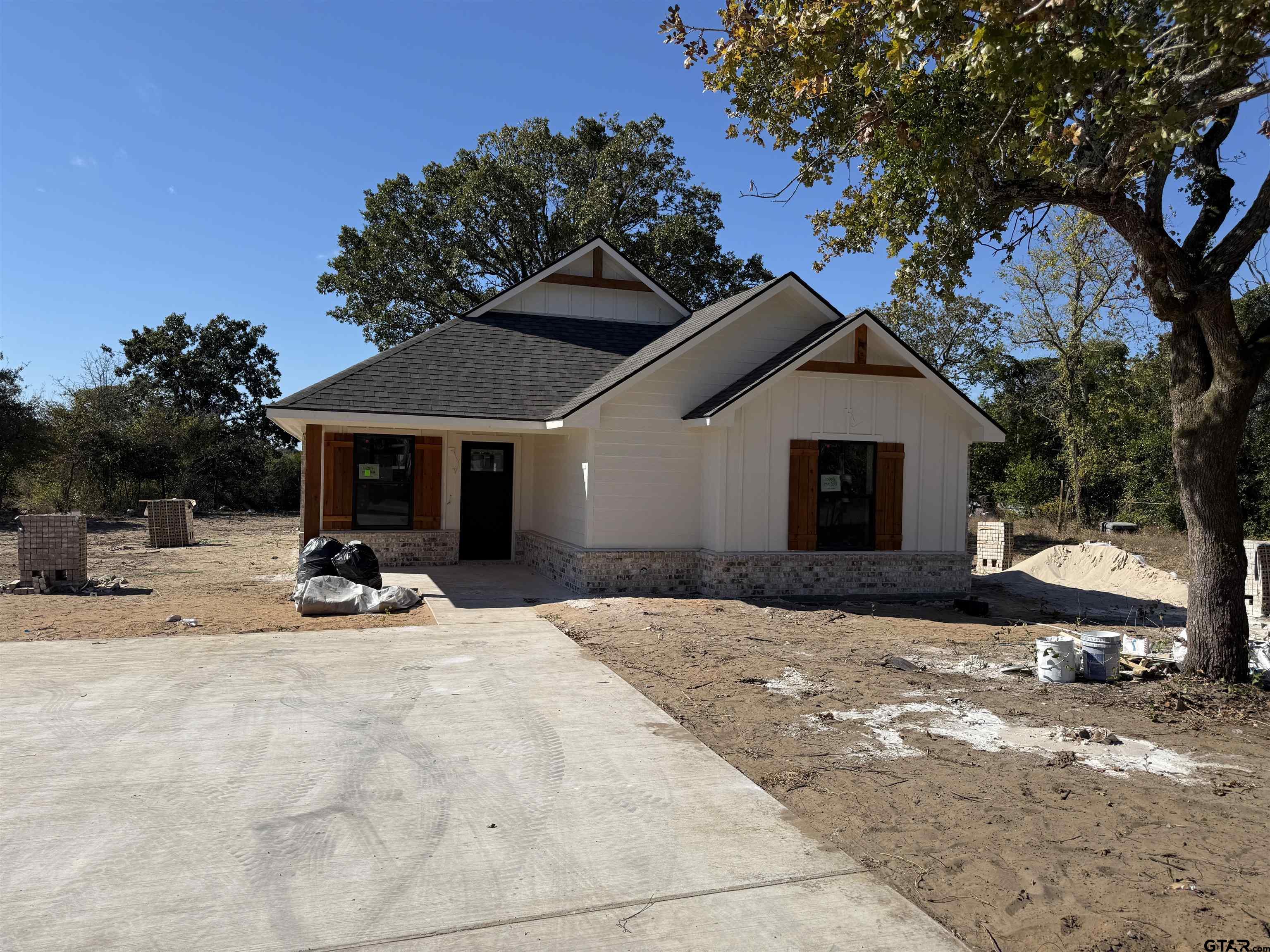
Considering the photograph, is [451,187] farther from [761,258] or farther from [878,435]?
[878,435]

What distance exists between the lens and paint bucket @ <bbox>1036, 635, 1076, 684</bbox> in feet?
24.5

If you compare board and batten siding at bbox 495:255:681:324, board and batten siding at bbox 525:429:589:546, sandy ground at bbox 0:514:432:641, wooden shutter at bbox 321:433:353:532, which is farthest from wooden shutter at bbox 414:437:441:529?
board and batten siding at bbox 495:255:681:324

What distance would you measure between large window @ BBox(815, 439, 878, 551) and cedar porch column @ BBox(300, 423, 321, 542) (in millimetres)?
8080

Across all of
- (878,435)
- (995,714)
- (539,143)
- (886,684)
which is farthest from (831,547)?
(539,143)

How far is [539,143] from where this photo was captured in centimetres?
2859

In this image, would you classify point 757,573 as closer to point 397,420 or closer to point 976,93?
point 397,420

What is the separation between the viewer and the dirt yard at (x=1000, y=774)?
357 cm

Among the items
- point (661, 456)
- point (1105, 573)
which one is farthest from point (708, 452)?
point (1105, 573)

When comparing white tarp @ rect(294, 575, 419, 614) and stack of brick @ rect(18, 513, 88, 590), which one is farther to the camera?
stack of brick @ rect(18, 513, 88, 590)

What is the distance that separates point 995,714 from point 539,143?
26.7 meters

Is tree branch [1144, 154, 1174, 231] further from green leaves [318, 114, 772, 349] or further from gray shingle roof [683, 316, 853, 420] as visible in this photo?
green leaves [318, 114, 772, 349]

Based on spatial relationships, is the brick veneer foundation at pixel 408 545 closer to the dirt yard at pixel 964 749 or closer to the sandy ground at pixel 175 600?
the sandy ground at pixel 175 600

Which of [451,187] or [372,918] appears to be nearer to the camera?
[372,918]

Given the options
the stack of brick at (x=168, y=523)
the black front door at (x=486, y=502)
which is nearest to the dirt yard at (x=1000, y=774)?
the black front door at (x=486, y=502)
